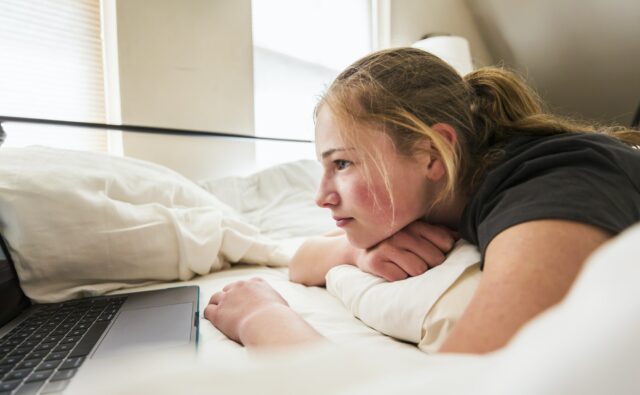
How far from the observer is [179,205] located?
0.89 m

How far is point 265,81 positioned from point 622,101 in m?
2.60

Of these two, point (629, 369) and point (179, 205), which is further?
point (179, 205)

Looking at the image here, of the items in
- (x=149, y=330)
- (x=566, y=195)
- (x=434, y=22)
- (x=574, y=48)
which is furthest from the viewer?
(x=434, y=22)

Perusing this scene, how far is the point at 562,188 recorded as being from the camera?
378 millimetres

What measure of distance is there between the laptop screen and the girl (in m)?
0.30

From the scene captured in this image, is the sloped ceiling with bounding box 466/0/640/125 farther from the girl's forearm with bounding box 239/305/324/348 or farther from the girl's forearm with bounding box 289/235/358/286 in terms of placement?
the girl's forearm with bounding box 239/305/324/348

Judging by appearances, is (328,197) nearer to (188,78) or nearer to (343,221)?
(343,221)

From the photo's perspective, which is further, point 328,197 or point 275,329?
point 328,197

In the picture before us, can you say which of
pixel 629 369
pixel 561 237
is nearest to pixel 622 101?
pixel 561 237

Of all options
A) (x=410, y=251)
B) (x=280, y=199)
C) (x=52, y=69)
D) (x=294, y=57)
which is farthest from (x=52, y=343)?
(x=294, y=57)

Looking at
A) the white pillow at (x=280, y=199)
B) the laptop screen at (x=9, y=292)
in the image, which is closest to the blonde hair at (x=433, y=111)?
the laptop screen at (x=9, y=292)

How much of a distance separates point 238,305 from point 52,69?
1.28 metres

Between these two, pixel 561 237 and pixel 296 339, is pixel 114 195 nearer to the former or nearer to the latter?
pixel 296 339

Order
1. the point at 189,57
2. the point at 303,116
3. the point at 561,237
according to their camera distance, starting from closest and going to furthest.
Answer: the point at 561,237
the point at 189,57
the point at 303,116
